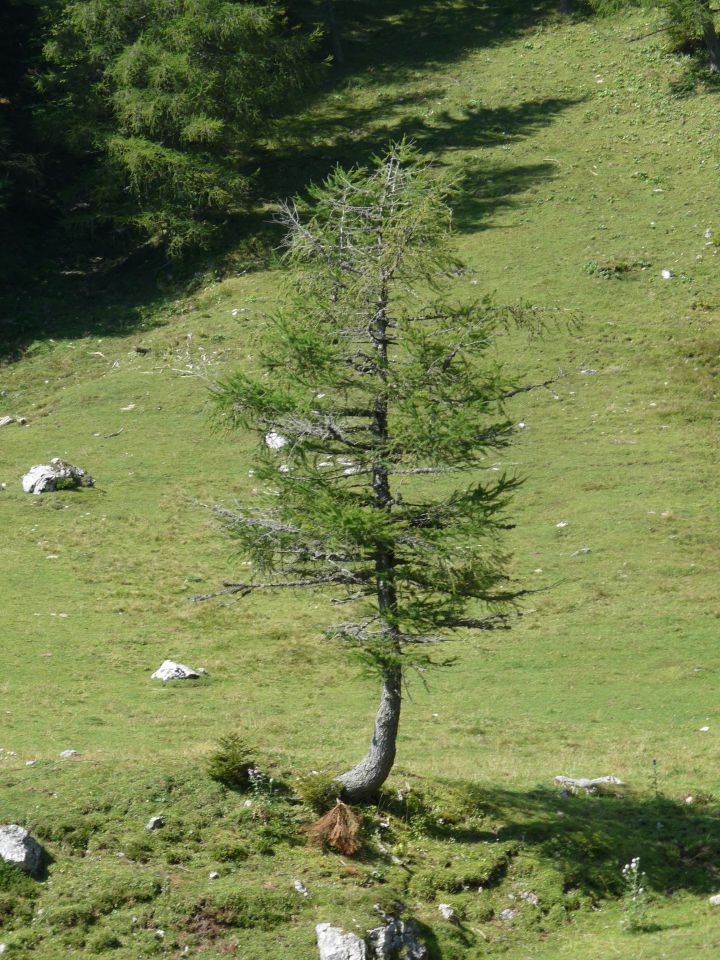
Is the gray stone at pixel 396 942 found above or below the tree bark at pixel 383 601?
below

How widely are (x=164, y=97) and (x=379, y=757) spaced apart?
3882 centimetres

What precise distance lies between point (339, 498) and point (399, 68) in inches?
2179

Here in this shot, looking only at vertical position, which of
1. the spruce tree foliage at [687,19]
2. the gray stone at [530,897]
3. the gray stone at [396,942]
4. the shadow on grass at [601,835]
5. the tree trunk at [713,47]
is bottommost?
the shadow on grass at [601,835]

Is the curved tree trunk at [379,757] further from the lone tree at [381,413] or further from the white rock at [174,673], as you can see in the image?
the white rock at [174,673]

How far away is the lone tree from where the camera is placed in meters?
16.0

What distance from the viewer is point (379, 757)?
18.0 metres

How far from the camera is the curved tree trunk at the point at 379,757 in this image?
1781 centimetres

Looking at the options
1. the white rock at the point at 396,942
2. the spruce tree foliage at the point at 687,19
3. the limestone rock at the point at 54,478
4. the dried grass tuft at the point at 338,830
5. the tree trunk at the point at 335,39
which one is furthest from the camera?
the tree trunk at the point at 335,39

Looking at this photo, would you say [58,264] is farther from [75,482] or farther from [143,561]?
[143,561]

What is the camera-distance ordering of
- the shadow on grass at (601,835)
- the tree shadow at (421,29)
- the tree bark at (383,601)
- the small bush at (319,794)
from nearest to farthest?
the tree bark at (383,601) < the shadow on grass at (601,835) < the small bush at (319,794) < the tree shadow at (421,29)

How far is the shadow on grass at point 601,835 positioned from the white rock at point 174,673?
8.48 m

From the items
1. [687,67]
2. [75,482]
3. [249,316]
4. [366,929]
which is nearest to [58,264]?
[249,316]

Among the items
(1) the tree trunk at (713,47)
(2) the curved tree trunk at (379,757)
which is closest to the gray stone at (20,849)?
(2) the curved tree trunk at (379,757)

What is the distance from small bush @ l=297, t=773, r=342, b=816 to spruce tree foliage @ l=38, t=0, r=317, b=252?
3584cm
